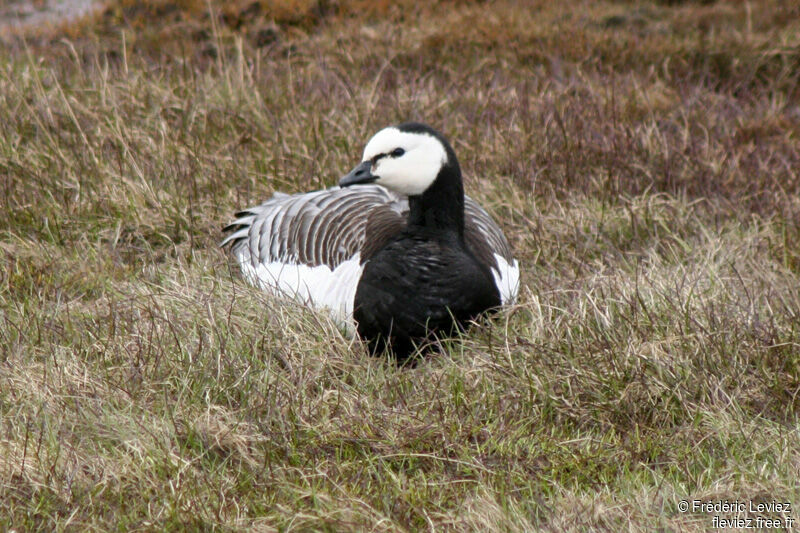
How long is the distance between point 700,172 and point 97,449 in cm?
379

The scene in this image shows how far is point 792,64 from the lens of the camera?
7.77 m

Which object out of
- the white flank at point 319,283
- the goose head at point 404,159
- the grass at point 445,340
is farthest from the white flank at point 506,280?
the white flank at point 319,283

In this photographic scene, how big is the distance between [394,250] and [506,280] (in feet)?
1.82

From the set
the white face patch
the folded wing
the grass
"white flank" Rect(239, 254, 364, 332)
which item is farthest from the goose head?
the grass

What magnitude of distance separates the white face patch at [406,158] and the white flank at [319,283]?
1.37 ft

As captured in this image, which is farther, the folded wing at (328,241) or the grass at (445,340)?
the folded wing at (328,241)

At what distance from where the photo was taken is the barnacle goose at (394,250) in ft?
13.4

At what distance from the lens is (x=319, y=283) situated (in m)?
4.48

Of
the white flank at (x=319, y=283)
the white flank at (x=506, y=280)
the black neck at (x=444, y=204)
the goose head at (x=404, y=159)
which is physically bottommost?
the white flank at (x=506, y=280)

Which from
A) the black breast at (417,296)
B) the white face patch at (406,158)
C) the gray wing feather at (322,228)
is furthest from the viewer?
the gray wing feather at (322,228)

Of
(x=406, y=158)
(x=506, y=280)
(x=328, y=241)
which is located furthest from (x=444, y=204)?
(x=328, y=241)

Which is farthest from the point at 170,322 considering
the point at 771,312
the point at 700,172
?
the point at 700,172

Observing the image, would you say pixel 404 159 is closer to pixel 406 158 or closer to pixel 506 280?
pixel 406 158

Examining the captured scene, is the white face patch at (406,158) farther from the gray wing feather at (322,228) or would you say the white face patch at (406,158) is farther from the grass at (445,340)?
the grass at (445,340)
